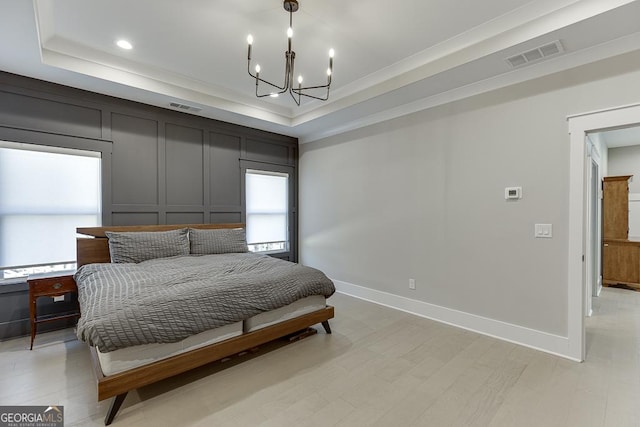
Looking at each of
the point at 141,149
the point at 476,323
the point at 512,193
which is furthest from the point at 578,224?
the point at 141,149

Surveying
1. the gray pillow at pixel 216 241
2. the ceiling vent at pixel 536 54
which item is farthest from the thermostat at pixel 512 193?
the gray pillow at pixel 216 241

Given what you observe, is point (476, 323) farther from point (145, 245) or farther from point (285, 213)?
point (145, 245)

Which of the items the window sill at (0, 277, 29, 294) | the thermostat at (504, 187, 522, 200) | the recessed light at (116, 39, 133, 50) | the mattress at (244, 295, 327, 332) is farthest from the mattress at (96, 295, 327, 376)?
the recessed light at (116, 39, 133, 50)

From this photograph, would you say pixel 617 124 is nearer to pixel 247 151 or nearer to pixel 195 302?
pixel 195 302

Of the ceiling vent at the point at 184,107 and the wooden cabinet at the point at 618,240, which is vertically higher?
the ceiling vent at the point at 184,107

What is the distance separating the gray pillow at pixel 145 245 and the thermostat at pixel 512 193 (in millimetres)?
3716

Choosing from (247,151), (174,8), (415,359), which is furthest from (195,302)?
(247,151)

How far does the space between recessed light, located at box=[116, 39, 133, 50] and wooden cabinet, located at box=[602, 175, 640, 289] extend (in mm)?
7358

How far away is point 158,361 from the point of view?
203 cm

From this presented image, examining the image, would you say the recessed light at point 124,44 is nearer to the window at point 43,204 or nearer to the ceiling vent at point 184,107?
the ceiling vent at point 184,107

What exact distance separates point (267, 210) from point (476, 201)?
3.29 meters

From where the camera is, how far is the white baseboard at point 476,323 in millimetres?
2723

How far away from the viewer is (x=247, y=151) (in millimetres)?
4875

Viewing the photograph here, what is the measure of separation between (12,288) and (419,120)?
4.85 metres
